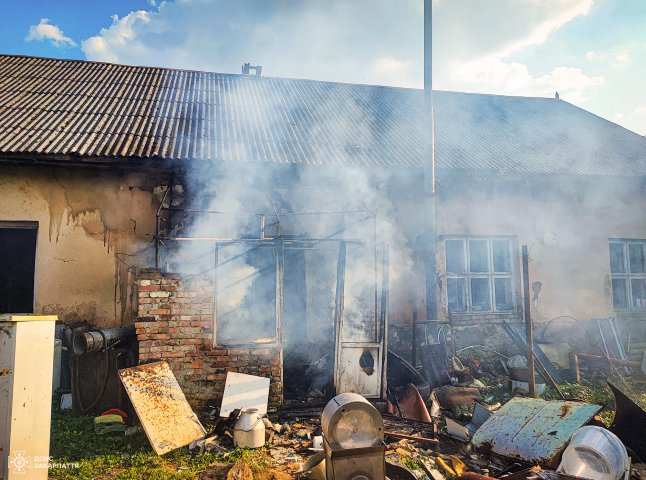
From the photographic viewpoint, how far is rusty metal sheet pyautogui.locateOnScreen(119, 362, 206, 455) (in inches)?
184

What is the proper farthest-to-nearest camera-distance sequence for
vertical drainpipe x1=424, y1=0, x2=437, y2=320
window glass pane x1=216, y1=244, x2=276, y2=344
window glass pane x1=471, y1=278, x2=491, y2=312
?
window glass pane x1=471, y1=278, x2=491, y2=312 < vertical drainpipe x1=424, y1=0, x2=437, y2=320 < window glass pane x1=216, y1=244, x2=276, y2=344

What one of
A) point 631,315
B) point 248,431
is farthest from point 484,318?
point 248,431

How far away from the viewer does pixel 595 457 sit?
3.76m

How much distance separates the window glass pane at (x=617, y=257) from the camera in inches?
364

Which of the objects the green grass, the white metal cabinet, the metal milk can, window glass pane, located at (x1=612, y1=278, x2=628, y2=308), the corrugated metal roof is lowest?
the green grass

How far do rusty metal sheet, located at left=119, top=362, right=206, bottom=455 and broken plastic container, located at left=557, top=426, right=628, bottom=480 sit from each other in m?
4.02

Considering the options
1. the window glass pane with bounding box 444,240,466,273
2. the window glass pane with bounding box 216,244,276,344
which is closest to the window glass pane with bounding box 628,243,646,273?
the window glass pane with bounding box 444,240,466,273

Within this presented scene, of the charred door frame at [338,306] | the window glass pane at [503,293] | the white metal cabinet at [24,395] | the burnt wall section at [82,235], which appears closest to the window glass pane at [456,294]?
the window glass pane at [503,293]

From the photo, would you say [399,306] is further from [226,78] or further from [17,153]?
[226,78]

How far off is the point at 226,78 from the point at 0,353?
10.2 m

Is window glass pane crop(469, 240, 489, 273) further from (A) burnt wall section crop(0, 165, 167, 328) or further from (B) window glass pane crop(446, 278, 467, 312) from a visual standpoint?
(A) burnt wall section crop(0, 165, 167, 328)

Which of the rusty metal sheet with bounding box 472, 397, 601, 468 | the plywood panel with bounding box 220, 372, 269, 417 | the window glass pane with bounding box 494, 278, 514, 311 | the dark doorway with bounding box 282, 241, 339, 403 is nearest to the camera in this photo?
the rusty metal sheet with bounding box 472, 397, 601, 468

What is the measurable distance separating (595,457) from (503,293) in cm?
511

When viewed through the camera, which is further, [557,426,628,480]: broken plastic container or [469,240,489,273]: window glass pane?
[469,240,489,273]: window glass pane
